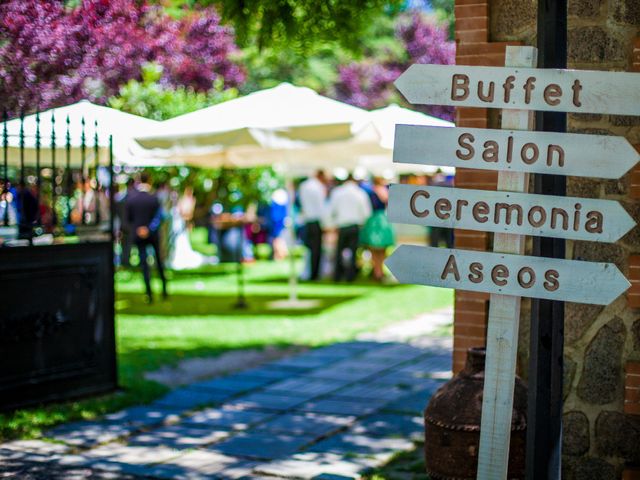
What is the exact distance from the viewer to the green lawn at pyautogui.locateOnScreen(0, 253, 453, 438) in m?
8.23

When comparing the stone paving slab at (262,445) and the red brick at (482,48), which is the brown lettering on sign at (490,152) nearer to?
the red brick at (482,48)

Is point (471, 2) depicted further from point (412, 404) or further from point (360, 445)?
point (412, 404)

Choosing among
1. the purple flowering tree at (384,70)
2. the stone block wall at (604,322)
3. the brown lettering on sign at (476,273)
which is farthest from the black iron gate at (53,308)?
the purple flowering tree at (384,70)

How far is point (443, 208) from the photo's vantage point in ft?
13.4

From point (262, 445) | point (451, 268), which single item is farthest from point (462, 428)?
point (262, 445)

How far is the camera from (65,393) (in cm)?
810

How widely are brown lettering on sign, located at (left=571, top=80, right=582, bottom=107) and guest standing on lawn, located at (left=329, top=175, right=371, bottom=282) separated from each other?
43.7ft

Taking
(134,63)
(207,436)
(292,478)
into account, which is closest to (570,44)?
(292,478)

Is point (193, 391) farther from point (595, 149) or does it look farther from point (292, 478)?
point (595, 149)

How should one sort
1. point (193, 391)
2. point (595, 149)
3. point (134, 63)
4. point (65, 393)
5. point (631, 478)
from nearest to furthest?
1. point (595, 149)
2. point (631, 478)
3. point (65, 393)
4. point (193, 391)
5. point (134, 63)

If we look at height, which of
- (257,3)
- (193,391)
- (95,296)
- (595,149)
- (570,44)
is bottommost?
(193,391)

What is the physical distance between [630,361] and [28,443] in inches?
162

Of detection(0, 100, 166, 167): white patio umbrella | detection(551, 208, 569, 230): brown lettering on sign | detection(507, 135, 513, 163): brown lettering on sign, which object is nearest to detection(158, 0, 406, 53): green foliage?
detection(0, 100, 166, 167): white patio umbrella

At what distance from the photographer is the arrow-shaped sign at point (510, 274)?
12.6ft
